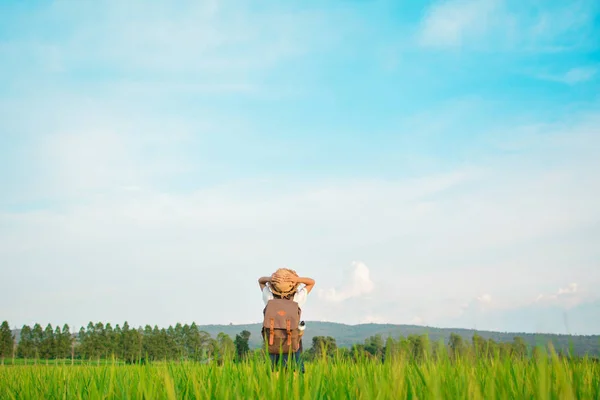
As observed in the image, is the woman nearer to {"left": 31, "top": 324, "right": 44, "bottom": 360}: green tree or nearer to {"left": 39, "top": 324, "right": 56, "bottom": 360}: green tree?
{"left": 39, "top": 324, "right": 56, "bottom": 360}: green tree

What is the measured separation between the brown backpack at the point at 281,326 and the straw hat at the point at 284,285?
35cm

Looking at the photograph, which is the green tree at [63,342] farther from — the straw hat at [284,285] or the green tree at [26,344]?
the straw hat at [284,285]

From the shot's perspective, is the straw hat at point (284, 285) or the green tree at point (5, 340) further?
the green tree at point (5, 340)

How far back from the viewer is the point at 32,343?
132375 millimetres

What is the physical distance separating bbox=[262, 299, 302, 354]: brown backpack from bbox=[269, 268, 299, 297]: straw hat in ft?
1.16

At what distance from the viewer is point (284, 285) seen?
975cm

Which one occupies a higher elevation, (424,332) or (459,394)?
(424,332)

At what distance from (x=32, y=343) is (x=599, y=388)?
15115 centimetres

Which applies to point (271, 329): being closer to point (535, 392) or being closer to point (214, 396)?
point (214, 396)

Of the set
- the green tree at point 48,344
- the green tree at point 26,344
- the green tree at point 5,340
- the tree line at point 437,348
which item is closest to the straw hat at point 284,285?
the tree line at point 437,348

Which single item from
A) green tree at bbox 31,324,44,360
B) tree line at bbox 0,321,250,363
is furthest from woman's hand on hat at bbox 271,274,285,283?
green tree at bbox 31,324,44,360

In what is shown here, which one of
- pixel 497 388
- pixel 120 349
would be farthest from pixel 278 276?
pixel 120 349

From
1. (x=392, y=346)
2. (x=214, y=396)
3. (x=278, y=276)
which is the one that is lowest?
(x=214, y=396)

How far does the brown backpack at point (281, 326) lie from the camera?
9297 mm
